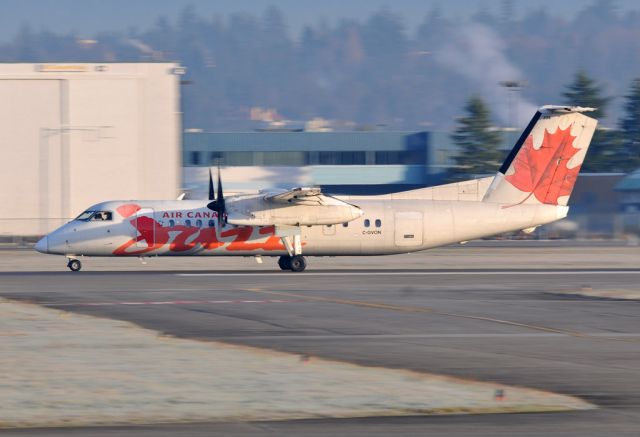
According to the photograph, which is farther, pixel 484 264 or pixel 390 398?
pixel 484 264

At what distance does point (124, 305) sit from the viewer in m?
23.5

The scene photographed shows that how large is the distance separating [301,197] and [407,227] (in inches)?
162

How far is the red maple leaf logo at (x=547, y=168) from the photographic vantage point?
119 ft

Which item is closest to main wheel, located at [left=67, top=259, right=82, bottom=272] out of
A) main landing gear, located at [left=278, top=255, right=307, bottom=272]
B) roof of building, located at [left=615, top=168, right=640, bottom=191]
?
main landing gear, located at [left=278, top=255, right=307, bottom=272]

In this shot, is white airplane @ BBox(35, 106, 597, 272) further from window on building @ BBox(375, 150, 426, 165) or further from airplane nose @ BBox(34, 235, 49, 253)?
window on building @ BBox(375, 150, 426, 165)

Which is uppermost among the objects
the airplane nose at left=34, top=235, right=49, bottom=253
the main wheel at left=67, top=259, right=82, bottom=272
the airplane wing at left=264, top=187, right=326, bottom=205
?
the airplane wing at left=264, top=187, right=326, bottom=205

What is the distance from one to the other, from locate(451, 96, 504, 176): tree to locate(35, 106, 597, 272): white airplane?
67.1 m

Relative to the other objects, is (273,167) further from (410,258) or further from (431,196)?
(431,196)

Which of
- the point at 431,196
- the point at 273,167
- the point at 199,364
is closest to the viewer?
the point at 199,364

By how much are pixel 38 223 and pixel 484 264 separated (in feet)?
111

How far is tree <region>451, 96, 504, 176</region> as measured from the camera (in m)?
106

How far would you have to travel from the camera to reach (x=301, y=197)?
110 ft

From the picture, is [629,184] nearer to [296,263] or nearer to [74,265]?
[296,263]

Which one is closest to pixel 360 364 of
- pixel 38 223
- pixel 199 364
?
pixel 199 364
